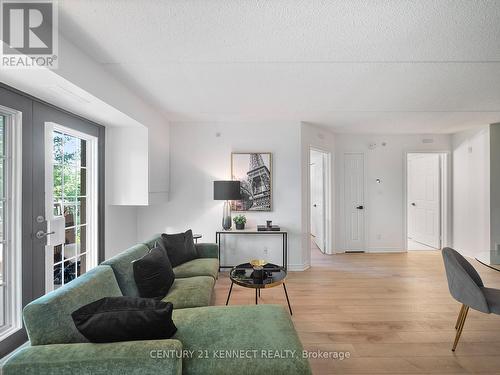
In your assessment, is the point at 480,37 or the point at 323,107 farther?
the point at 323,107

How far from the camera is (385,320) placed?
7.63 ft

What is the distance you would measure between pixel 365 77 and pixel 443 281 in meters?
3.09

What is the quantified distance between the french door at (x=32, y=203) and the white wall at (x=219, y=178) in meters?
1.38

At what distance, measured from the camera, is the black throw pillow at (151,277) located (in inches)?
74.5

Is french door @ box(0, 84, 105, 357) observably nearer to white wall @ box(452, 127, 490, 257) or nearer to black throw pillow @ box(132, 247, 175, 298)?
black throw pillow @ box(132, 247, 175, 298)

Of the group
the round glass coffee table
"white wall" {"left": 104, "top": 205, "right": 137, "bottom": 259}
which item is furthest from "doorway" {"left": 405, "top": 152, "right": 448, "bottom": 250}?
"white wall" {"left": 104, "top": 205, "right": 137, "bottom": 259}

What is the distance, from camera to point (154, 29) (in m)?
1.61

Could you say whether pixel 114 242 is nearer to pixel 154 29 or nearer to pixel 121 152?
pixel 121 152

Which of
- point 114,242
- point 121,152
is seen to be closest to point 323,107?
point 121,152

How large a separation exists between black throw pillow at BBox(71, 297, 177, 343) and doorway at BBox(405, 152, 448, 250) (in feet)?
16.6

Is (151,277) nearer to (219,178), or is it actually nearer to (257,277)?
(257,277)

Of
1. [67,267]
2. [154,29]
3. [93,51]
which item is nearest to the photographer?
[154,29]

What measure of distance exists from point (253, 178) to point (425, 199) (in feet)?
13.9

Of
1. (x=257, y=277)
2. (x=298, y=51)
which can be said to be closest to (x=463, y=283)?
(x=257, y=277)
